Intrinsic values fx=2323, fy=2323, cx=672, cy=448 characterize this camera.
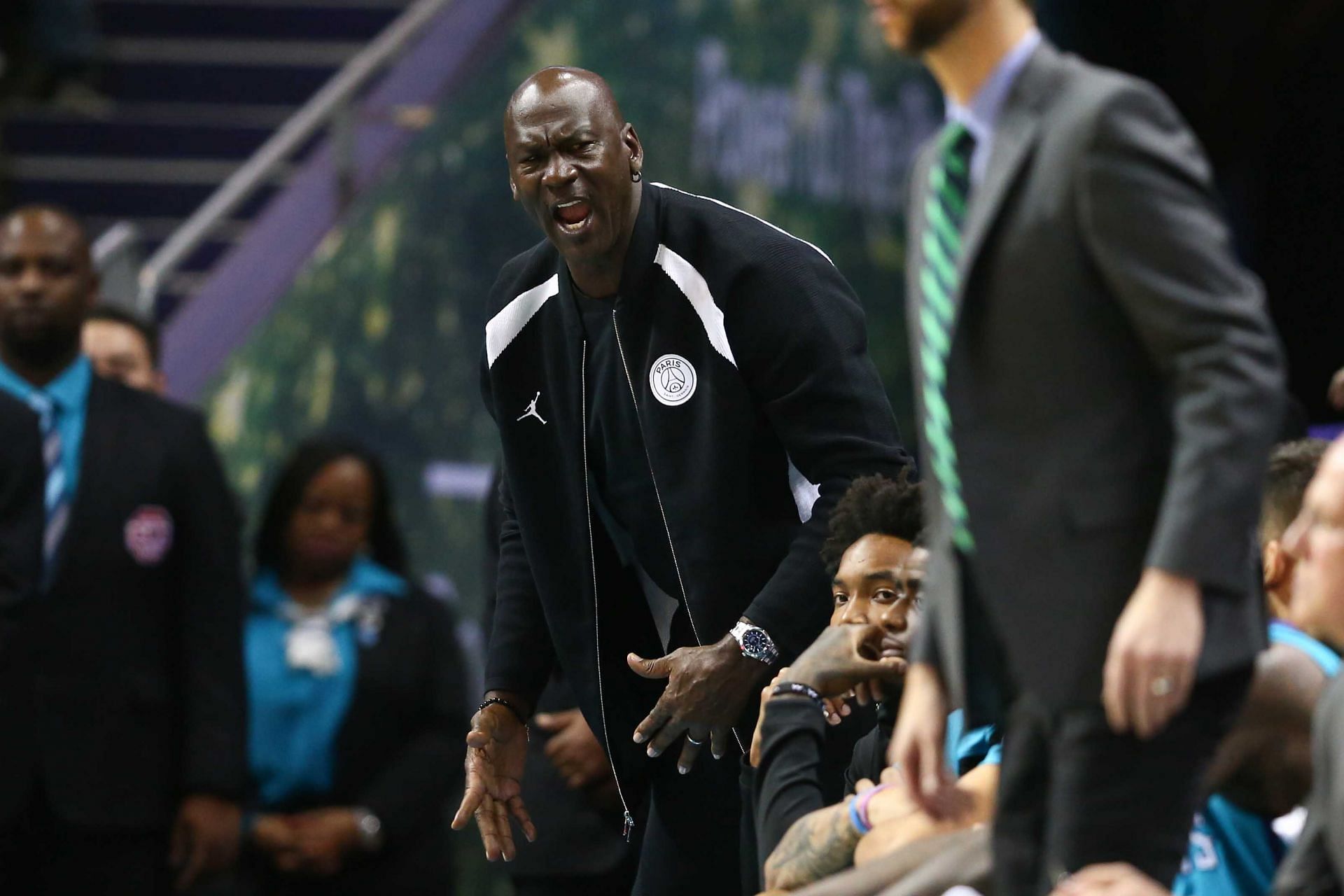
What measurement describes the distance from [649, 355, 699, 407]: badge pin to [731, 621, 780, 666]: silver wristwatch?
0.38m

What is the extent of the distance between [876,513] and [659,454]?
1.30 feet

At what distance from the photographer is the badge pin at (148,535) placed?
5.55 metres

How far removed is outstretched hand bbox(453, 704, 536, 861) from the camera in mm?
3688

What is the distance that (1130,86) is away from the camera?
89.7 inches

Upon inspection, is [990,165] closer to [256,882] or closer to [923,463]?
[923,463]

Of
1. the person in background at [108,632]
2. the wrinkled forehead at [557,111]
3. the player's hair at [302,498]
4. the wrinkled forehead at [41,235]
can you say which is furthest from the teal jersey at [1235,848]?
the player's hair at [302,498]

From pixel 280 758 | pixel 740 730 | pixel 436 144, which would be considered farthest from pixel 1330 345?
pixel 740 730

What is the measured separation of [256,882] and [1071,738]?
414cm

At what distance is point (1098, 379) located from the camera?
2279 millimetres

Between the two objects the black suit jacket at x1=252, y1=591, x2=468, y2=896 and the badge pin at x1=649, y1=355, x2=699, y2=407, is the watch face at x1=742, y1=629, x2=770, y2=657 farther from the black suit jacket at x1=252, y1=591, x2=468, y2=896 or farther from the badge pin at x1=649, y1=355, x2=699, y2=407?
the black suit jacket at x1=252, y1=591, x2=468, y2=896

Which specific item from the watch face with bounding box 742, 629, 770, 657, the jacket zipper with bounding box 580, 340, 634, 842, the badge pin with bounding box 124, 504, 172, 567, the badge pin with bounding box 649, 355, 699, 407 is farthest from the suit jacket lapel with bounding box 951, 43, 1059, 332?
the badge pin with bounding box 124, 504, 172, 567

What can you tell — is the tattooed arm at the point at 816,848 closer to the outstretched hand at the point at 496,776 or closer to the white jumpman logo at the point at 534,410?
the outstretched hand at the point at 496,776

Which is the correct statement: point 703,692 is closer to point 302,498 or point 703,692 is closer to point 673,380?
point 673,380

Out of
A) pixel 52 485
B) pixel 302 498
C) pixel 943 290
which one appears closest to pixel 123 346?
pixel 302 498
